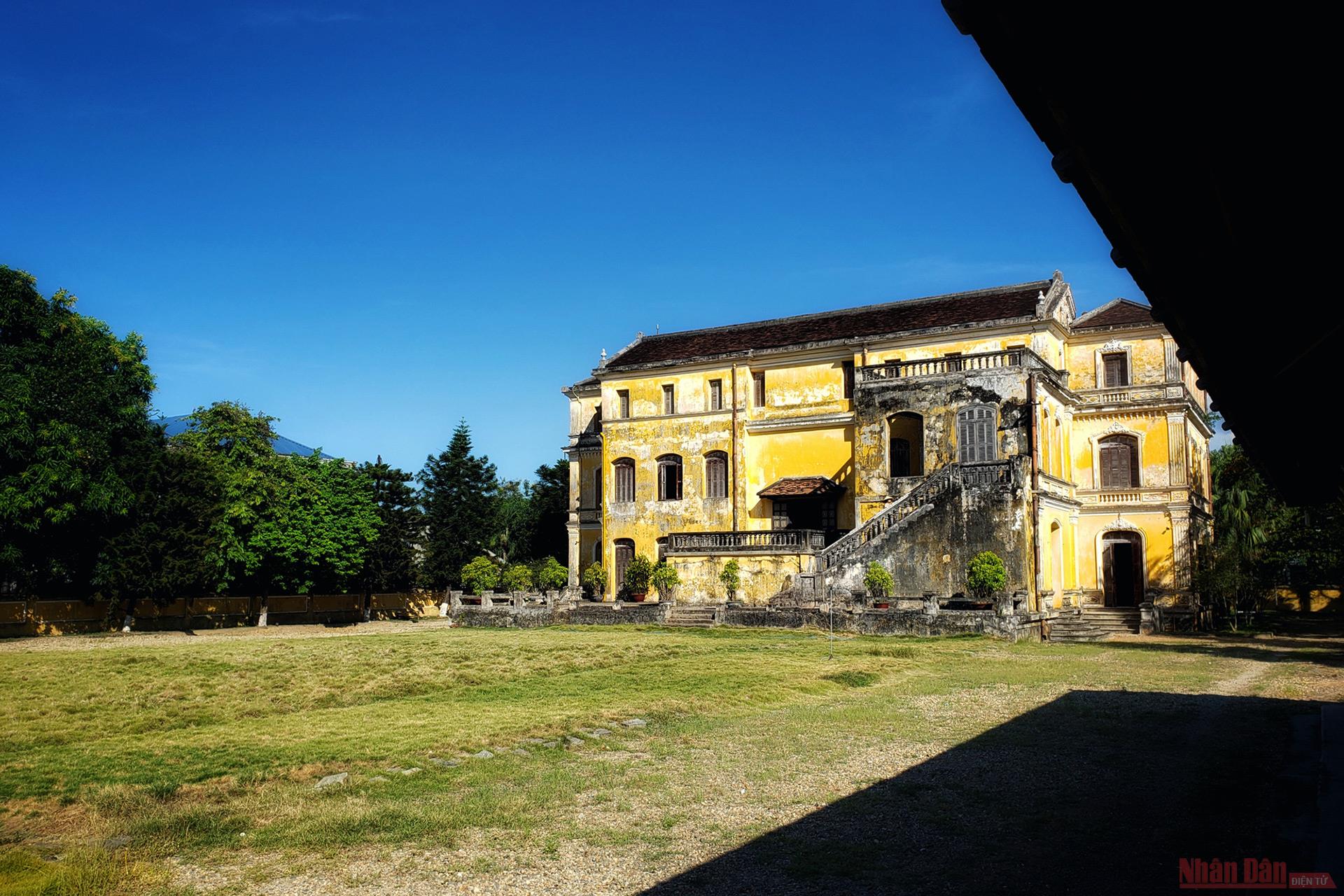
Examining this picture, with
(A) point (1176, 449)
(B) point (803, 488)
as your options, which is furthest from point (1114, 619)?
(B) point (803, 488)

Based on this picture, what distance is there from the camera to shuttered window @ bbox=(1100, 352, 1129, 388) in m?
34.8

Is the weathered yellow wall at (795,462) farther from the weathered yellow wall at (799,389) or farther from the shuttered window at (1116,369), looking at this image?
the shuttered window at (1116,369)

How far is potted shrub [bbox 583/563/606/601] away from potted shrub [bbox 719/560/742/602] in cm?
755

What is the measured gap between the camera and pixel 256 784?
9.05 metres

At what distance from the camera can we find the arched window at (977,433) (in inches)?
1219

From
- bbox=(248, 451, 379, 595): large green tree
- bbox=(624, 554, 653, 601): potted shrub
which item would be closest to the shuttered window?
bbox=(624, 554, 653, 601): potted shrub

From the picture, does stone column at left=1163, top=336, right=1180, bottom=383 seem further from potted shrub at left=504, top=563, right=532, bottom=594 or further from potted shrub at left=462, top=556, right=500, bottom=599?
potted shrub at left=462, top=556, right=500, bottom=599

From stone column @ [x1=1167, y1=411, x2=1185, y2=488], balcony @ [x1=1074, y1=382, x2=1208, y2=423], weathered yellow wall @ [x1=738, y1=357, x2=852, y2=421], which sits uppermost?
weathered yellow wall @ [x1=738, y1=357, x2=852, y2=421]

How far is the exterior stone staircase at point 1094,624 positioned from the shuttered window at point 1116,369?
27.1ft

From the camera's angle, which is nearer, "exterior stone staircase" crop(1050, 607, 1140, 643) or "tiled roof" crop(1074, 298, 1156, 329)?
"exterior stone staircase" crop(1050, 607, 1140, 643)

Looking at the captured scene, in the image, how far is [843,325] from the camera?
38.6 metres

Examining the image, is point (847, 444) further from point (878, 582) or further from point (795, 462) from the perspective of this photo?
point (878, 582)

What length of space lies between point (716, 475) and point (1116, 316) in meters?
16.3

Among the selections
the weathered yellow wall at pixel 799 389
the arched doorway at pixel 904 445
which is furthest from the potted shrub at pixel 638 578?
the arched doorway at pixel 904 445
